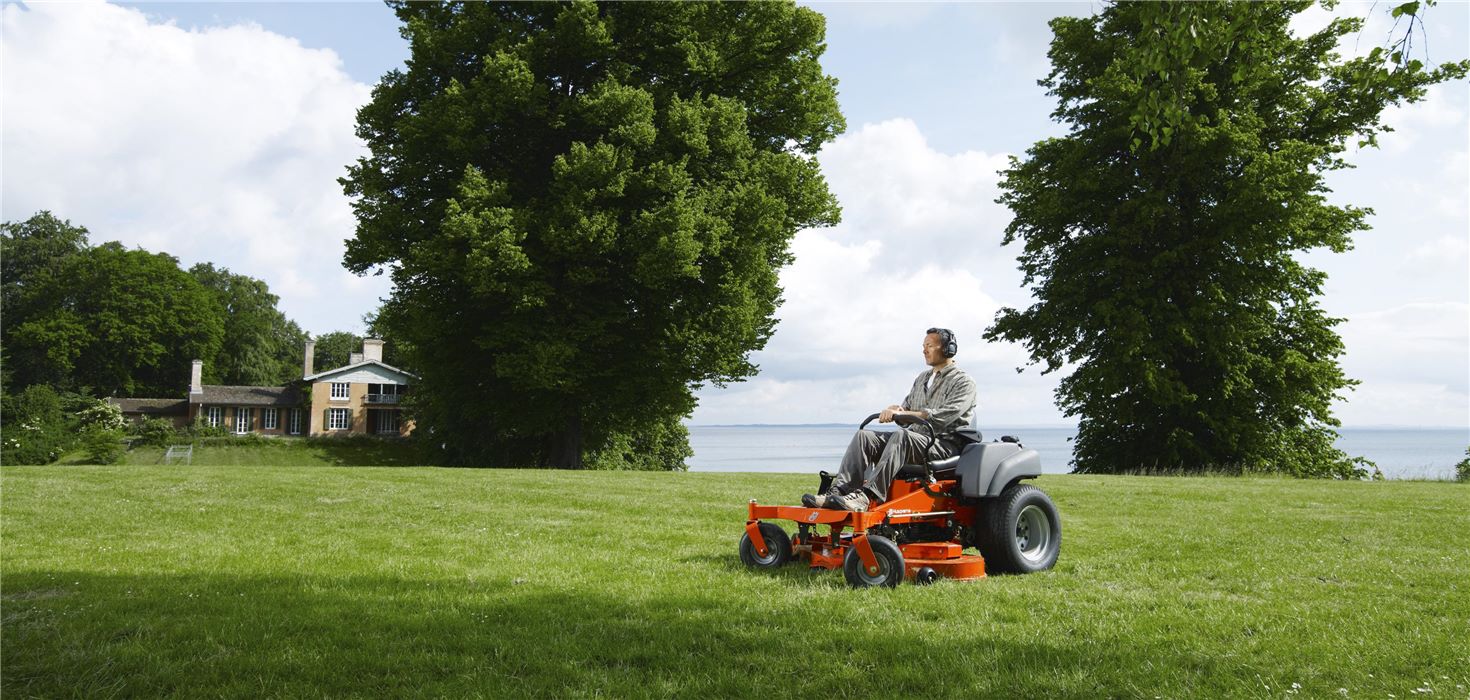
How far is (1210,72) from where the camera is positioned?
2561 cm

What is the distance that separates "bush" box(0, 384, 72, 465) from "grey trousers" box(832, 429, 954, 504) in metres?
49.0

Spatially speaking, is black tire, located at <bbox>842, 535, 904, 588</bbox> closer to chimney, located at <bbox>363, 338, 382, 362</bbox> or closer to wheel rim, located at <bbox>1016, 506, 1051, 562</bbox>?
wheel rim, located at <bbox>1016, 506, 1051, 562</bbox>

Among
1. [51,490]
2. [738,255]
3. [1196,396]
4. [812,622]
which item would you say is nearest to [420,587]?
[812,622]

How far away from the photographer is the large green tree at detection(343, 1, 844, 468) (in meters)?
21.9

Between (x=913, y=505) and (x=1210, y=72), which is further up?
(x=1210, y=72)

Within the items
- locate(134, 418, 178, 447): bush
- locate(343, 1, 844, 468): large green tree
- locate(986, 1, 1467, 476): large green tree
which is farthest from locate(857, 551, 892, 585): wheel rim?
locate(134, 418, 178, 447): bush

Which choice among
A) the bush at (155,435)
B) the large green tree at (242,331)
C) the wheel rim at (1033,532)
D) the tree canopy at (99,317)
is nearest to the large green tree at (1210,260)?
the wheel rim at (1033,532)

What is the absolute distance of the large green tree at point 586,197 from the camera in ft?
72.0

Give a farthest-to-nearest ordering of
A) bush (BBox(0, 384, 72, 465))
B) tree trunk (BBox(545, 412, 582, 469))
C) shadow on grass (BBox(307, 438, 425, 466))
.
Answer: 1. shadow on grass (BBox(307, 438, 425, 466))
2. bush (BBox(0, 384, 72, 465))
3. tree trunk (BBox(545, 412, 582, 469))

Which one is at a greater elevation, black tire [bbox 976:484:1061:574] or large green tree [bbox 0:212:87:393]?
large green tree [bbox 0:212:87:393]

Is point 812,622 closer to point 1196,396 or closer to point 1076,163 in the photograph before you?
point 1196,396

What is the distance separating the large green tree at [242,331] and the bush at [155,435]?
22.8 meters

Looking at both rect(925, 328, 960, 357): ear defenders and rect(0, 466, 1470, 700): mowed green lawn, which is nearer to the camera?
rect(0, 466, 1470, 700): mowed green lawn

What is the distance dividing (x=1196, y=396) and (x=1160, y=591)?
19335mm
